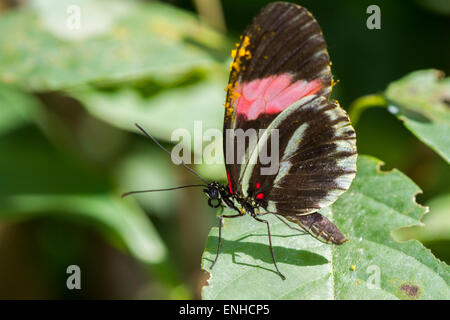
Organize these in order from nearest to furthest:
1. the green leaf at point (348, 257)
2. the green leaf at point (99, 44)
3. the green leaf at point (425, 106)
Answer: the green leaf at point (348, 257) < the green leaf at point (425, 106) < the green leaf at point (99, 44)

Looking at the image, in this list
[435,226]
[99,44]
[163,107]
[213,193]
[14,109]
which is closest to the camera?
[213,193]

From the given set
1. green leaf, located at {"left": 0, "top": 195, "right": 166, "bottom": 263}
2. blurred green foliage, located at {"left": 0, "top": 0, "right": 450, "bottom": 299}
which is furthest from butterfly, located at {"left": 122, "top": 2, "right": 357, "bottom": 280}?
green leaf, located at {"left": 0, "top": 195, "right": 166, "bottom": 263}

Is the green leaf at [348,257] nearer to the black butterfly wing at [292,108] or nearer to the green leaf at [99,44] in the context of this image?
the black butterfly wing at [292,108]

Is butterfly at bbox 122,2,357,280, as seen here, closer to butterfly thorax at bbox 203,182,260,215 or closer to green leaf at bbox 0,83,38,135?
butterfly thorax at bbox 203,182,260,215

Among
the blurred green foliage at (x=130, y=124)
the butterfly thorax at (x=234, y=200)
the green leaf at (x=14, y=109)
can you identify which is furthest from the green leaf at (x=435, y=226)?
the green leaf at (x=14, y=109)

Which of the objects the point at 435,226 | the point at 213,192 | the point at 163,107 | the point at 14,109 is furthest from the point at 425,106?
the point at 14,109

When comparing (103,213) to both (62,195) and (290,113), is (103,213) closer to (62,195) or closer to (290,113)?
(62,195)
